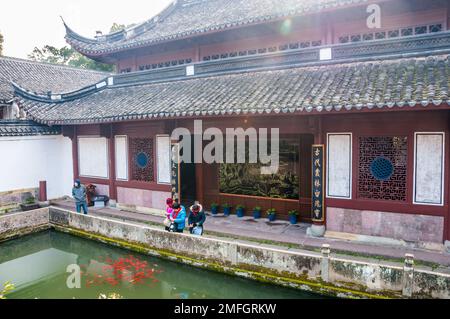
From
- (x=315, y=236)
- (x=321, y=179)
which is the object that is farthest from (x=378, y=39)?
(x=315, y=236)

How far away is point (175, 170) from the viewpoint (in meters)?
10.6

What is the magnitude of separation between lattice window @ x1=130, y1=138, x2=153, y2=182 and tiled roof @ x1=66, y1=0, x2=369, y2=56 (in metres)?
3.23

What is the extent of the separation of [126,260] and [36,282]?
178 centimetres

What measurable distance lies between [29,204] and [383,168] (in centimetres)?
1118

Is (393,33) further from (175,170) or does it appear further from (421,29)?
(175,170)

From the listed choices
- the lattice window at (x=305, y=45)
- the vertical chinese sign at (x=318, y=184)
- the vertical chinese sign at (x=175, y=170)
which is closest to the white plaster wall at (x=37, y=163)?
the vertical chinese sign at (x=175, y=170)

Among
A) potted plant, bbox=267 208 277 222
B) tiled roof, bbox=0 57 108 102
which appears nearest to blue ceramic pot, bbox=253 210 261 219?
potted plant, bbox=267 208 277 222

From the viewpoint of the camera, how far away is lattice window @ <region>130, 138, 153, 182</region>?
11500mm

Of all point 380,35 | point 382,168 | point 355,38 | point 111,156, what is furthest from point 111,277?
point 380,35

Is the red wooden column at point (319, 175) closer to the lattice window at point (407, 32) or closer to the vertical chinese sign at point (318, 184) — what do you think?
the vertical chinese sign at point (318, 184)

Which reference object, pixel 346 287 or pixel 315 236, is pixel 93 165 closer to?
pixel 315 236

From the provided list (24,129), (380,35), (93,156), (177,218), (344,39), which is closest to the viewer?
(177,218)

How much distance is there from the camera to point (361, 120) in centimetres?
812

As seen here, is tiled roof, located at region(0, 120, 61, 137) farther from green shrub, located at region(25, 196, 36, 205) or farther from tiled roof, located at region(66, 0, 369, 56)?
tiled roof, located at region(66, 0, 369, 56)
